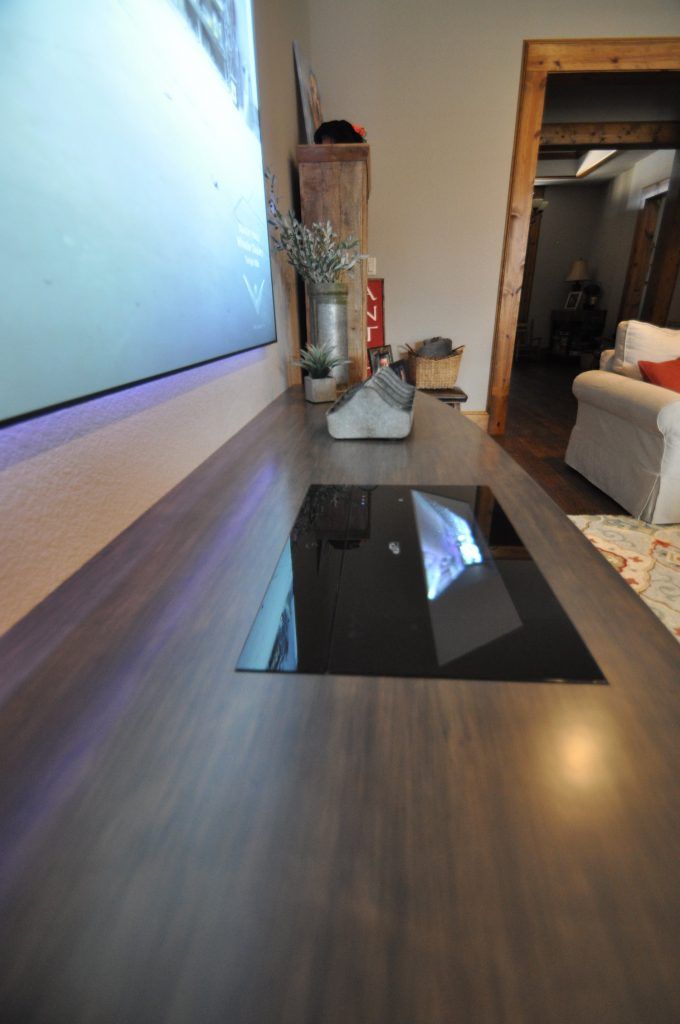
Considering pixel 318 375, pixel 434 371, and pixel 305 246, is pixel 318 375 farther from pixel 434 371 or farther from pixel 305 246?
pixel 434 371

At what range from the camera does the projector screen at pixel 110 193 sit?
1.56 ft

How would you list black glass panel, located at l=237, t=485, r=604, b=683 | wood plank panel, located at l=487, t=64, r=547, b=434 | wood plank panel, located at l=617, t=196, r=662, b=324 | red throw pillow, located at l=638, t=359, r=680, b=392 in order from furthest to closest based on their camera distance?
wood plank panel, located at l=617, t=196, r=662, b=324 < wood plank panel, located at l=487, t=64, r=547, b=434 < red throw pillow, located at l=638, t=359, r=680, b=392 < black glass panel, located at l=237, t=485, r=604, b=683

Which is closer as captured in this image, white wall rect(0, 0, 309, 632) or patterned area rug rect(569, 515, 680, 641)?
white wall rect(0, 0, 309, 632)

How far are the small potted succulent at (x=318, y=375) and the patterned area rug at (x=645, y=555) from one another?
1093 millimetres

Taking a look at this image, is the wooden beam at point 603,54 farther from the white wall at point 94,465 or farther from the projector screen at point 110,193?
the white wall at point 94,465

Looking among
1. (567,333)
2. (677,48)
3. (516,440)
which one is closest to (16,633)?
(516,440)

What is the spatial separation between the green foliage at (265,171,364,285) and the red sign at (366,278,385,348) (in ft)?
4.60

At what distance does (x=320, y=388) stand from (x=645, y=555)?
60.3 inches

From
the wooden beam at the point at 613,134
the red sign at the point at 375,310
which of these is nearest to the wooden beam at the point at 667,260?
the wooden beam at the point at 613,134

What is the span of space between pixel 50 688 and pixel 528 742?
417 millimetres

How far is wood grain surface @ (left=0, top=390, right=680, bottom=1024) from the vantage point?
24cm

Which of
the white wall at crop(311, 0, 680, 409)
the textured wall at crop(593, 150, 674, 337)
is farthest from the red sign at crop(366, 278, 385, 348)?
the textured wall at crop(593, 150, 674, 337)

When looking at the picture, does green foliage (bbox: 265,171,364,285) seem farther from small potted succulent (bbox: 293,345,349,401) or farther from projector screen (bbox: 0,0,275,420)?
projector screen (bbox: 0,0,275,420)

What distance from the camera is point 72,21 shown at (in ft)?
1.75
